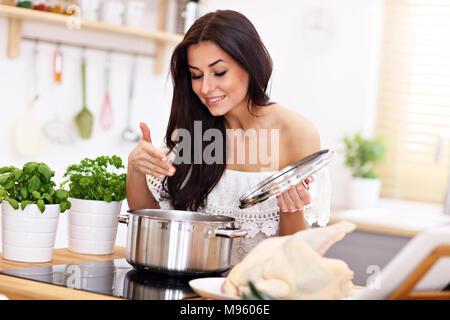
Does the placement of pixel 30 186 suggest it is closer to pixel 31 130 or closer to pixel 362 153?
pixel 31 130

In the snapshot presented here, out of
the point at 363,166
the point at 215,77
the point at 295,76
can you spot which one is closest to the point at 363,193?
the point at 363,166

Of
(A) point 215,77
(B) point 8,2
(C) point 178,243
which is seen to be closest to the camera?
(C) point 178,243

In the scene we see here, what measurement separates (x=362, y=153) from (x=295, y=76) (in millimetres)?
640

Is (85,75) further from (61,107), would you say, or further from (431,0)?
(431,0)

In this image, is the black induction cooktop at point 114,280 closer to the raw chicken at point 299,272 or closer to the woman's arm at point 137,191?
the raw chicken at point 299,272

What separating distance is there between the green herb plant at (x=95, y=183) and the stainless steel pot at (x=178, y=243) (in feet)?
0.89

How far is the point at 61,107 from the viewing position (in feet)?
10.4

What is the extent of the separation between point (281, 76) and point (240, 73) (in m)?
1.93

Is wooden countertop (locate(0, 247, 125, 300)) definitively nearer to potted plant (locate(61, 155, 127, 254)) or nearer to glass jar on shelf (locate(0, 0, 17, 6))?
potted plant (locate(61, 155, 127, 254))

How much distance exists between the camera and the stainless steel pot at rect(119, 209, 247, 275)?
4.06 ft

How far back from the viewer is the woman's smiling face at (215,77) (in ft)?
5.65

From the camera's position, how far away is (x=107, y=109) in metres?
3.31

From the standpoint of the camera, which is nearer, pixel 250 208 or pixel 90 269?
pixel 90 269
